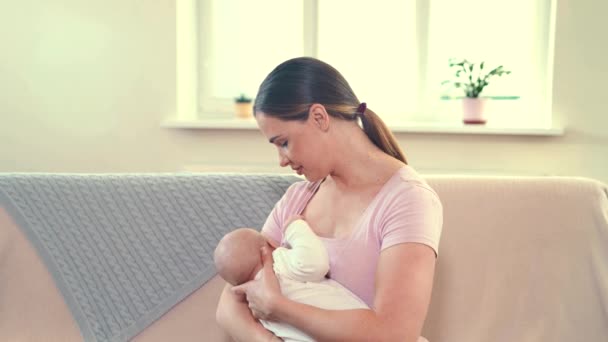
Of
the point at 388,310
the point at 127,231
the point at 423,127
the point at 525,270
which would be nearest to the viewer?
the point at 388,310

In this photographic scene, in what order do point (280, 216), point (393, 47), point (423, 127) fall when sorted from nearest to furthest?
point (280, 216), point (423, 127), point (393, 47)

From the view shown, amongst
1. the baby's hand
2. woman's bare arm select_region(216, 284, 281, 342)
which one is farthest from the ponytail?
woman's bare arm select_region(216, 284, 281, 342)

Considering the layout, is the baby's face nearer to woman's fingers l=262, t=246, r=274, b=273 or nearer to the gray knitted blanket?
woman's fingers l=262, t=246, r=274, b=273

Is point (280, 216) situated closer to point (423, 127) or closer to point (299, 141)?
point (299, 141)

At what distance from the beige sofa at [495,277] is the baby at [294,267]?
36 cm

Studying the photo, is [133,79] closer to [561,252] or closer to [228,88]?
[228,88]

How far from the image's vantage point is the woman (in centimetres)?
128

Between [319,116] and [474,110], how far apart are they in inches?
81.9

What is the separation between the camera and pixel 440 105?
3562 mm

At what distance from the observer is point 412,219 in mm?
1317

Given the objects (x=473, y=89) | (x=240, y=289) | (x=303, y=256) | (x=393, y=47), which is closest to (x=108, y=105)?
(x=393, y=47)

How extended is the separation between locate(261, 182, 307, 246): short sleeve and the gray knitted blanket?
24 centimetres

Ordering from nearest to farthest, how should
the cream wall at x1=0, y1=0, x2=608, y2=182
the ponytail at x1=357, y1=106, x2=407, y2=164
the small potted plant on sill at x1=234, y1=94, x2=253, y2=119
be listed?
the ponytail at x1=357, y1=106, x2=407, y2=164 → the cream wall at x1=0, y1=0, x2=608, y2=182 → the small potted plant on sill at x1=234, y1=94, x2=253, y2=119

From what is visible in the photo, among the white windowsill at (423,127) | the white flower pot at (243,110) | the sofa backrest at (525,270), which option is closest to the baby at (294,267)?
the sofa backrest at (525,270)
